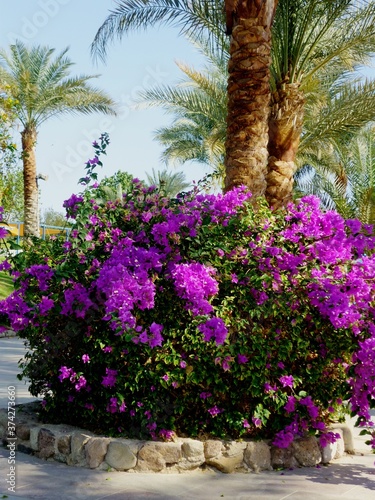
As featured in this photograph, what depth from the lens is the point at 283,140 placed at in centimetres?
1162

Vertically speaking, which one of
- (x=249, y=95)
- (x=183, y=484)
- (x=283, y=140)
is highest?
(x=283, y=140)

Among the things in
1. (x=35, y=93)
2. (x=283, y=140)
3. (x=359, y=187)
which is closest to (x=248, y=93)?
(x=283, y=140)

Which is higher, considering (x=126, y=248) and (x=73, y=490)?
(x=126, y=248)

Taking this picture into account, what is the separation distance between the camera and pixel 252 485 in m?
5.22

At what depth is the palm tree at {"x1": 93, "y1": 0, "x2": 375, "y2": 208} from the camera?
8.39 metres

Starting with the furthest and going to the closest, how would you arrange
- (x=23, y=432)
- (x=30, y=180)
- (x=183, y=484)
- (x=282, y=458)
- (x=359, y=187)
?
(x=30, y=180) < (x=359, y=187) < (x=23, y=432) < (x=282, y=458) < (x=183, y=484)

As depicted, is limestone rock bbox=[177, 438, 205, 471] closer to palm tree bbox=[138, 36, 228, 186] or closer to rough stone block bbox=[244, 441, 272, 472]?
rough stone block bbox=[244, 441, 272, 472]

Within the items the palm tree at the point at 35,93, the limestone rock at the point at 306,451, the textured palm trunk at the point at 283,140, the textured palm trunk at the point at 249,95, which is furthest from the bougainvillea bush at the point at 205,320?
the palm tree at the point at 35,93

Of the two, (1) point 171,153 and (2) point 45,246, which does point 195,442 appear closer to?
(2) point 45,246

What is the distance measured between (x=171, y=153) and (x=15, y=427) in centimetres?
2539

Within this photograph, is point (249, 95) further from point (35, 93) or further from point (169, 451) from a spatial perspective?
point (35, 93)

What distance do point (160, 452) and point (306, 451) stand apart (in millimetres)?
1229

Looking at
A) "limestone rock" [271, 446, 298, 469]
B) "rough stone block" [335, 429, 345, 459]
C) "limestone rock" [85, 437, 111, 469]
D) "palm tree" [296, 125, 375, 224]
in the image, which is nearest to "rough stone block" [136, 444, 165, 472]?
"limestone rock" [85, 437, 111, 469]

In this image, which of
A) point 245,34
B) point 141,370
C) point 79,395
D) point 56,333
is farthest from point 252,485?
point 245,34
